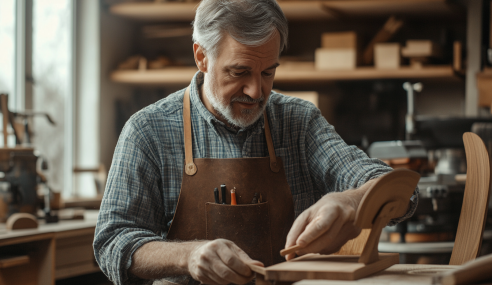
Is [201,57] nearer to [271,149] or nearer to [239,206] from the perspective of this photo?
[271,149]


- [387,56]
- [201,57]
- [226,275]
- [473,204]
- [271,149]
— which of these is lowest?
[226,275]

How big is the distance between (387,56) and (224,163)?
2211 mm

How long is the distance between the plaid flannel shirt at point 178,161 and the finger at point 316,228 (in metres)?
0.33

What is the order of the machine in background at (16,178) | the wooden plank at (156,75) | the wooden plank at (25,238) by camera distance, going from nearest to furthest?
the wooden plank at (25,238), the machine in background at (16,178), the wooden plank at (156,75)

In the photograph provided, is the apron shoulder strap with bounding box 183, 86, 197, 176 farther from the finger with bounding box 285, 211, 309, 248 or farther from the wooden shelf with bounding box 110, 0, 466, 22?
the wooden shelf with bounding box 110, 0, 466, 22

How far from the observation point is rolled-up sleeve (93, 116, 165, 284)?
1.25 metres

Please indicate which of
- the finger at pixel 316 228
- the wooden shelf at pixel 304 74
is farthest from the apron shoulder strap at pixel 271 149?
the wooden shelf at pixel 304 74

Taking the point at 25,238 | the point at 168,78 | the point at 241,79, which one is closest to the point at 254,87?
the point at 241,79

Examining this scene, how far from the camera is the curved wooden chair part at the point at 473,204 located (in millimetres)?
1146

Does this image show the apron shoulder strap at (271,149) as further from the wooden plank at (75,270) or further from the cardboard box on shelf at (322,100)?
the cardboard box on shelf at (322,100)

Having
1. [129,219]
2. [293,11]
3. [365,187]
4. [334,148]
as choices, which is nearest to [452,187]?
[334,148]

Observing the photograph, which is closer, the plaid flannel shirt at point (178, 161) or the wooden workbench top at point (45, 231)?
the plaid flannel shirt at point (178, 161)

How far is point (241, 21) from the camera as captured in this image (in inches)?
55.4

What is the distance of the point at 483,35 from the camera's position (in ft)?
11.1
